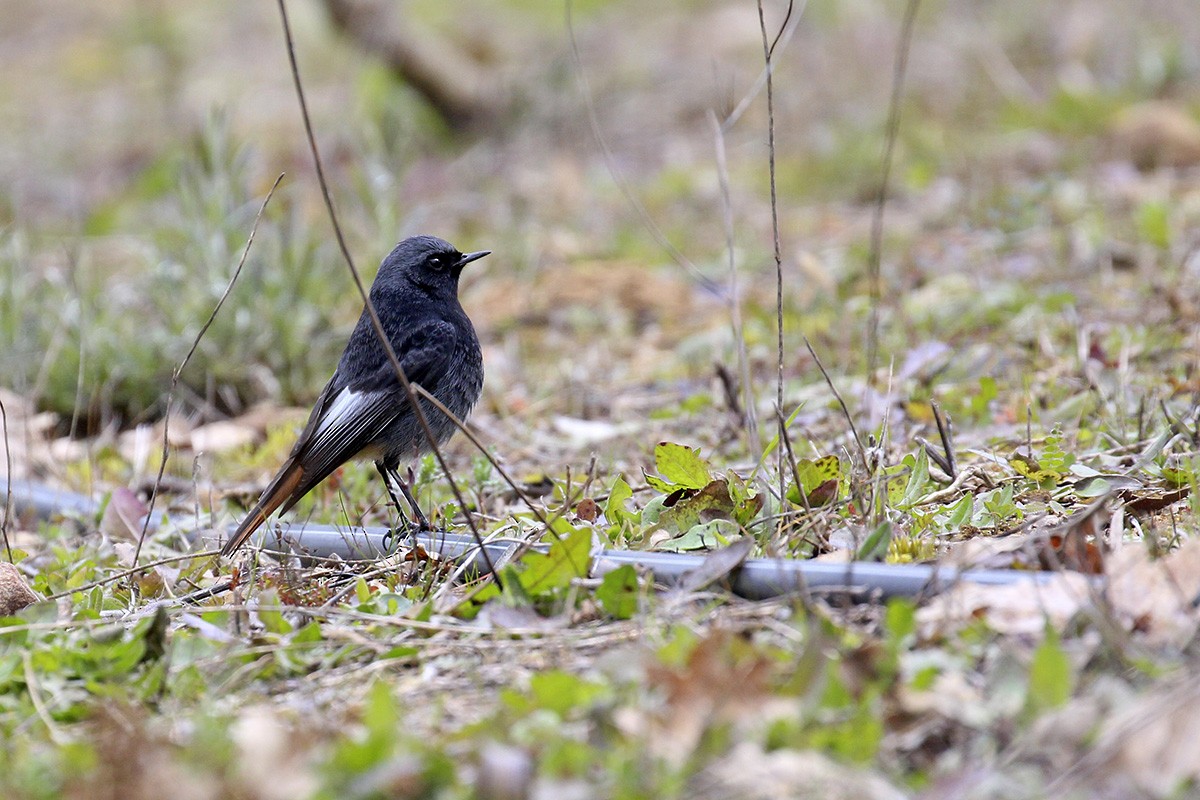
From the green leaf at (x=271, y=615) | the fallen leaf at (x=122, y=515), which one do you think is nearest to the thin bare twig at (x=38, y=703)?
the green leaf at (x=271, y=615)

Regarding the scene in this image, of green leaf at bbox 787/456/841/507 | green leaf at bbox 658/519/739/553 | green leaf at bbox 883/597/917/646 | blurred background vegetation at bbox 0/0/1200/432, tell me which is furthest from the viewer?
blurred background vegetation at bbox 0/0/1200/432

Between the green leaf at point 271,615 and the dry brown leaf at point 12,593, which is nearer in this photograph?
the green leaf at point 271,615

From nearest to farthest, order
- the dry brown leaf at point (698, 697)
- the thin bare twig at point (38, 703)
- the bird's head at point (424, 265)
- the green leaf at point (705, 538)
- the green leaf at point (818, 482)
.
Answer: the dry brown leaf at point (698, 697)
the thin bare twig at point (38, 703)
the green leaf at point (705, 538)
the green leaf at point (818, 482)
the bird's head at point (424, 265)

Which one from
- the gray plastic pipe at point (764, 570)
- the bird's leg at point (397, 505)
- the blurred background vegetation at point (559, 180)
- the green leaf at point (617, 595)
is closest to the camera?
the gray plastic pipe at point (764, 570)

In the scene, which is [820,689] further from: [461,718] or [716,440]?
[716,440]

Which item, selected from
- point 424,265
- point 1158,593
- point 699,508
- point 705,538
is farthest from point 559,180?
point 1158,593

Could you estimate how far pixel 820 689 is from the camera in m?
2.13

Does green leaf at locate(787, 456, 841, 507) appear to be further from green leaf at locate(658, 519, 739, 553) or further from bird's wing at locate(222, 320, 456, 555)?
bird's wing at locate(222, 320, 456, 555)

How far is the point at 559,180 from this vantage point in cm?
906

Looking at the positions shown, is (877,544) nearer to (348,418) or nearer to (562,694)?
(562,694)

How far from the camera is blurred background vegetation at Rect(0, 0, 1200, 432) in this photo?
5.71 metres

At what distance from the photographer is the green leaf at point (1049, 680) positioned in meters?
2.04

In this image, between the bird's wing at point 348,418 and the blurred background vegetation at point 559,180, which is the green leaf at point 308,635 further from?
the blurred background vegetation at point 559,180

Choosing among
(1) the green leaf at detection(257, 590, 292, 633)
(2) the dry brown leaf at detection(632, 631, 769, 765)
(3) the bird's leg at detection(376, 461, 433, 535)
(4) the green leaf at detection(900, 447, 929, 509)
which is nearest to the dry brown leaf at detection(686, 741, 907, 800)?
(2) the dry brown leaf at detection(632, 631, 769, 765)
